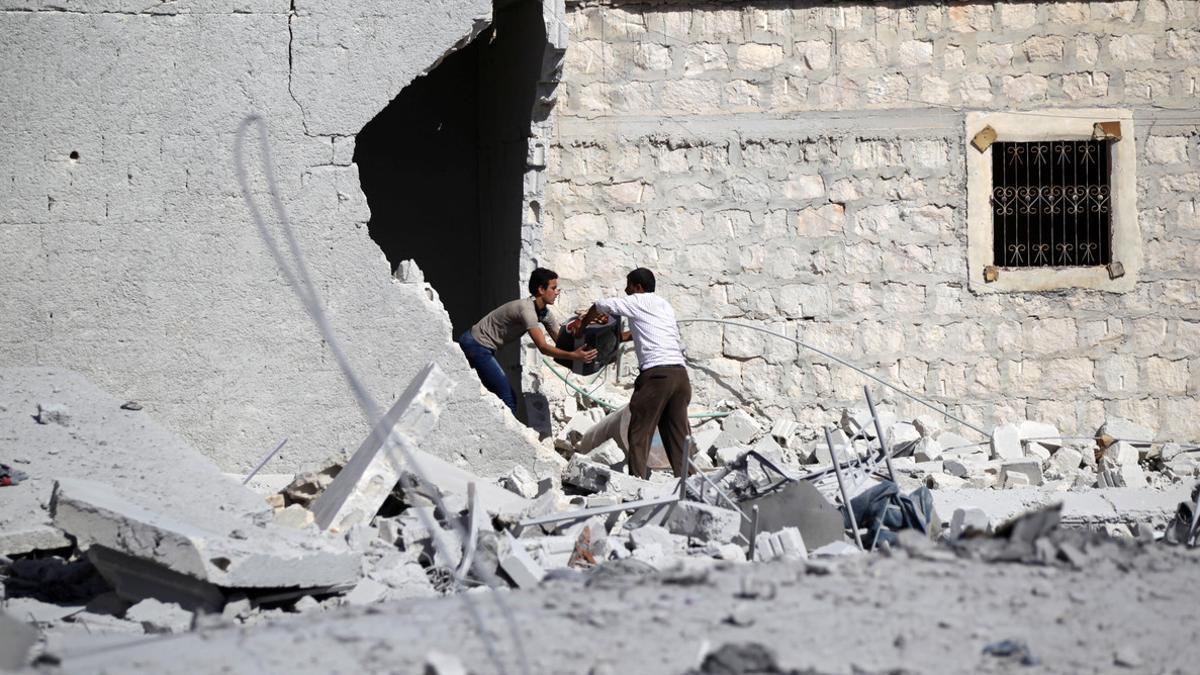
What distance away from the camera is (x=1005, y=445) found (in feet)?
32.8

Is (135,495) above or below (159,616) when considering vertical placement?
above

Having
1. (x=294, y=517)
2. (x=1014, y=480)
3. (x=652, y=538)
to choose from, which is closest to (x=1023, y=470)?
(x=1014, y=480)

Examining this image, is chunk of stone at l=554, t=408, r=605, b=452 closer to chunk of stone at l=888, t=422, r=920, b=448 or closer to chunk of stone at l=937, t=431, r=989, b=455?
chunk of stone at l=888, t=422, r=920, b=448

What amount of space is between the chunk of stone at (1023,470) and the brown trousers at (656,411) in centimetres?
204

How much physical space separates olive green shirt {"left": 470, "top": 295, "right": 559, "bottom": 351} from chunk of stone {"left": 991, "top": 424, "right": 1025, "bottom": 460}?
10.3ft

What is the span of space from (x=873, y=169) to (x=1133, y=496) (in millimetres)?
3108

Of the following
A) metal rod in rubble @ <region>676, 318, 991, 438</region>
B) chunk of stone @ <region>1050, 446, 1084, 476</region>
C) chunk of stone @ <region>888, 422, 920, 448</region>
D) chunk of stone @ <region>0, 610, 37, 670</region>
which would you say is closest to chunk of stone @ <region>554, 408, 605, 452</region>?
metal rod in rubble @ <region>676, 318, 991, 438</region>

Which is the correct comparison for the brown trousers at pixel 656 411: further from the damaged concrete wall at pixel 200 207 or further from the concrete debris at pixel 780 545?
the concrete debris at pixel 780 545

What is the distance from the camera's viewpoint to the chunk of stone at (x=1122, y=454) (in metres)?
9.91

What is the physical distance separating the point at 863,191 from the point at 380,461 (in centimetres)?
473

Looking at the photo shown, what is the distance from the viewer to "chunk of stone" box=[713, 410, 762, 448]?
9.91m

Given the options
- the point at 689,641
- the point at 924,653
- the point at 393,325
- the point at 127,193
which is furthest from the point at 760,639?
the point at 127,193

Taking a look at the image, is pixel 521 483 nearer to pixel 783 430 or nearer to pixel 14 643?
pixel 783 430

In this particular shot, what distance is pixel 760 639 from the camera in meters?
4.34
